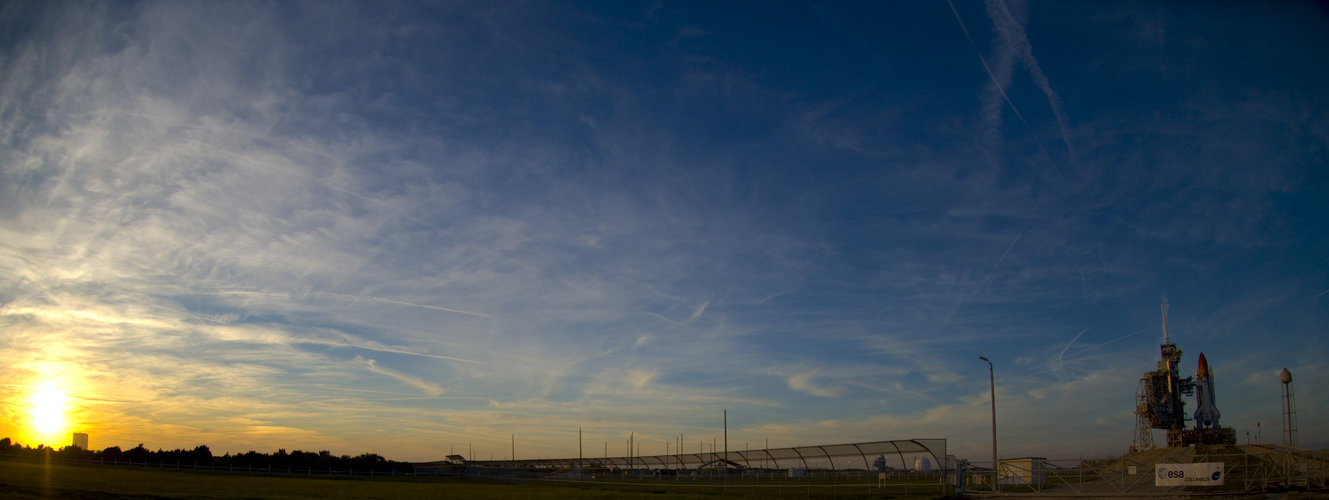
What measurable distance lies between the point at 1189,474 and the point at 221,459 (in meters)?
103

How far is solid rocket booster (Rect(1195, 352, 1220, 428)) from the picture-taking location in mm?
85312

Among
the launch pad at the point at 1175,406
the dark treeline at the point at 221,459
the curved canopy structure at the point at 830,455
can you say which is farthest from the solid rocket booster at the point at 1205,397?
the dark treeline at the point at 221,459

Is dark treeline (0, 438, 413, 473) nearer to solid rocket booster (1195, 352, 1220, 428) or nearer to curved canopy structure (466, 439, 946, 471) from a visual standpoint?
curved canopy structure (466, 439, 946, 471)

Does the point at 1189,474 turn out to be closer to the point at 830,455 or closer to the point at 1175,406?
the point at 830,455

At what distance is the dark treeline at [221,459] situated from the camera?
303ft

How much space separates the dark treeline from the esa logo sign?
3501 inches

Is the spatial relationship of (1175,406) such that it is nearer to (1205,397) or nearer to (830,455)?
(1205,397)

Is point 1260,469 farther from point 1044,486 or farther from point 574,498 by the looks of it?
point 574,498

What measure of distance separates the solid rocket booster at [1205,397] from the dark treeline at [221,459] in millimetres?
98378

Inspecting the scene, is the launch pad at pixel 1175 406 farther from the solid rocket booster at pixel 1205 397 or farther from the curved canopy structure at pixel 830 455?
the curved canopy structure at pixel 830 455

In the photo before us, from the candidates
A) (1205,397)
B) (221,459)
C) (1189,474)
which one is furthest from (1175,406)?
(221,459)

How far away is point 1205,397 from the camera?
8556 cm

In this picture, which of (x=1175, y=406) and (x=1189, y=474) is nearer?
(x=1189, y=474)

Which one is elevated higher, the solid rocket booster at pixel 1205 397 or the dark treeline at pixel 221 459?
the solid rocket booster at pixel 1205 397
